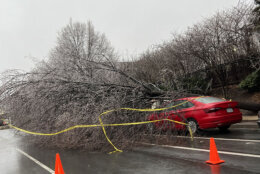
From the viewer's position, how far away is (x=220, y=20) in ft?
54.6

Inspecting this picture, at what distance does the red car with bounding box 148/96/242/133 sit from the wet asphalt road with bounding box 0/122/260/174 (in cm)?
54

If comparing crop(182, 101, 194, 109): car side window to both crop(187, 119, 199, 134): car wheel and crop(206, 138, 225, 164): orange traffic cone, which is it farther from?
crop(206, 138, 225, 164): orange traffic cone

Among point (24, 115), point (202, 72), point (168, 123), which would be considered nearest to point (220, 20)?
point (202, 72)

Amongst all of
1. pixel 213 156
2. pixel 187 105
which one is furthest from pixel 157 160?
pixel 187 105

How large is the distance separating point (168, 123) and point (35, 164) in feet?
14.1

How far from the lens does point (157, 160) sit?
624 centimetres

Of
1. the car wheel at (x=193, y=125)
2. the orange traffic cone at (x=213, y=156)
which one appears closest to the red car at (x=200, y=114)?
the car wheel at (x=193, y=125)

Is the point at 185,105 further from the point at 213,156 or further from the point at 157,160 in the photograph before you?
the point at 213,156

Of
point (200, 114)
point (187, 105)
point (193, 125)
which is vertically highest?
point (187, 105)

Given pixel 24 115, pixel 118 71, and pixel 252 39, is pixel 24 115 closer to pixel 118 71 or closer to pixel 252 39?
pixel 118 71

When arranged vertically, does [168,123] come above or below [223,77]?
below

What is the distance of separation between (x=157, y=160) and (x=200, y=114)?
3.07m

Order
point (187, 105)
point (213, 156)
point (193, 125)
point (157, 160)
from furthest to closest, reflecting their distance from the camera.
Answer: point (187, 105), point (193, 125), point (157, 160), point (213, 156)

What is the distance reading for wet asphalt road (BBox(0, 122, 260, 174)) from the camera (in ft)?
17.1
